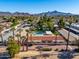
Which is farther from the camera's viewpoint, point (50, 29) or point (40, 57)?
point (50, 29)

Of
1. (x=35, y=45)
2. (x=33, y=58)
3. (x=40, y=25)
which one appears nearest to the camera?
(x=33, y=58)

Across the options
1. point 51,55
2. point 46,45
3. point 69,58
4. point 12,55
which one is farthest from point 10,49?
point 46,45

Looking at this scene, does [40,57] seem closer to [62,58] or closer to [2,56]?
[62,58]

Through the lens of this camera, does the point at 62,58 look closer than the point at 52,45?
Yes

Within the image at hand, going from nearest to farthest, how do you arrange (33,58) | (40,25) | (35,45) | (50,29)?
1. (33,58)
2. (35,45)
3. (50,29)
4. (40,25)

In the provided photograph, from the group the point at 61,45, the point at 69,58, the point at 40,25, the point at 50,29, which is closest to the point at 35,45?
the point at 61,45

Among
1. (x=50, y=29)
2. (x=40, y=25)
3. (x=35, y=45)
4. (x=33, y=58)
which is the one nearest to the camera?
(x=33, y=58)

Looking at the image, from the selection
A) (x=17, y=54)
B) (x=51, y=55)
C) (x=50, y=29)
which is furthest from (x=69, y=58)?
(x=50, y=29)

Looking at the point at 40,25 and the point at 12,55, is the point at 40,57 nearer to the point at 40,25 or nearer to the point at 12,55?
the point at 12,55
